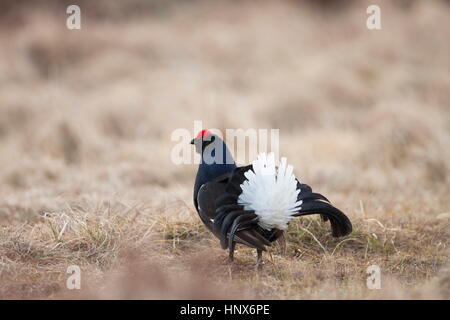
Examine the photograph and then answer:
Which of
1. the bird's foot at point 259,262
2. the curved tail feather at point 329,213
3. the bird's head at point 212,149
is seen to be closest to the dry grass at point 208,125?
the bird's foot at point 259,262

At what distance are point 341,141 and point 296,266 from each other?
4.31 meters

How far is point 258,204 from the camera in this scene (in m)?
3.53

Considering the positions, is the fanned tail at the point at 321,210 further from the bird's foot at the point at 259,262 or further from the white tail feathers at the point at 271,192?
the bird's foot at the point at 259,262

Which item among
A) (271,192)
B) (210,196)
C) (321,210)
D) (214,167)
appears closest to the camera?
(271,192)

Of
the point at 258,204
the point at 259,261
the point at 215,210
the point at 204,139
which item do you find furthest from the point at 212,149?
the point at 259,261

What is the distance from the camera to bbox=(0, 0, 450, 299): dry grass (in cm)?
382

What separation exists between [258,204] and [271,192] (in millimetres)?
107

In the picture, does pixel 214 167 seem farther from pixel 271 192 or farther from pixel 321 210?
pixel 321 210

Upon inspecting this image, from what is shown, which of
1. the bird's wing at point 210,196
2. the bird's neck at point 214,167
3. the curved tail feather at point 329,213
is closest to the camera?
the curved tail feather at point 329,213

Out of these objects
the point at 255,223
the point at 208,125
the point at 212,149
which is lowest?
the point at 255,223

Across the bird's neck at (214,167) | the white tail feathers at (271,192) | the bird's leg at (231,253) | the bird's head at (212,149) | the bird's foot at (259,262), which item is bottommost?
the bird's foot at (259,262)

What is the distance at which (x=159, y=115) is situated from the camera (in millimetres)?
8992

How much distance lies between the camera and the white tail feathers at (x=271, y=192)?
11.4ft
